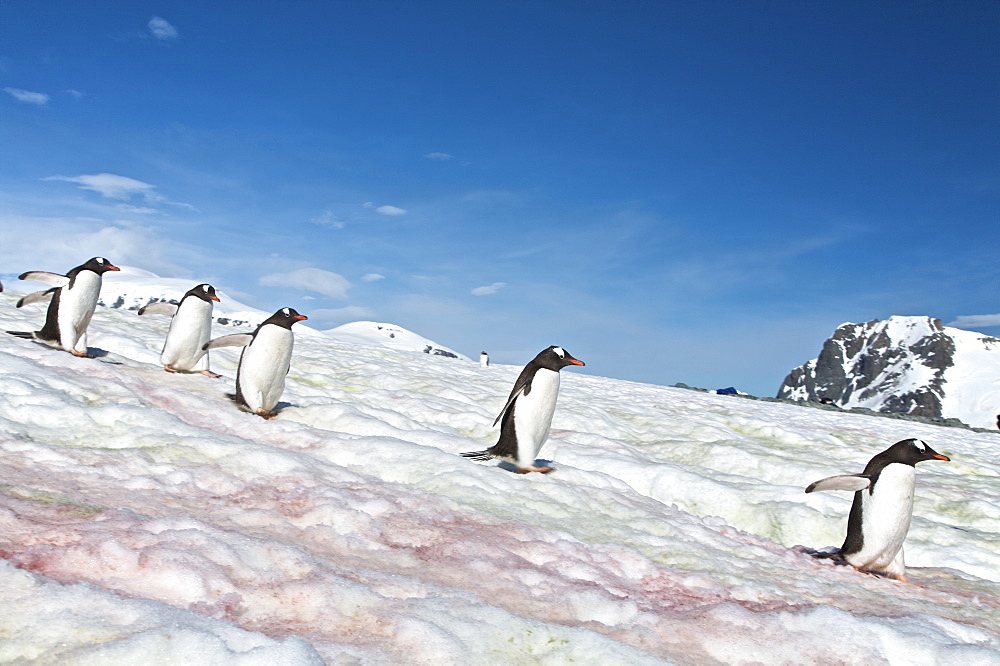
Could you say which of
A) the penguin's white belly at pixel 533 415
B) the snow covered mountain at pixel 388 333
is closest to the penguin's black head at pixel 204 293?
the penguin's white belly at pixel 533 415

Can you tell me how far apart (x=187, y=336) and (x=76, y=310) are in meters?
1.74

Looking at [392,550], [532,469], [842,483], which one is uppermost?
[842,483]

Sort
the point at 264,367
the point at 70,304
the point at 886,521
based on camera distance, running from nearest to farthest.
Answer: the point at 886,521
the point at 264,367
the point at 70,304

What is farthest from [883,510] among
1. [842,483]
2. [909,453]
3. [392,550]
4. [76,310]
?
[76,310]

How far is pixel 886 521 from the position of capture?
6.38m

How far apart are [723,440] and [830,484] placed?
7460 mm

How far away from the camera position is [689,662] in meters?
3.71

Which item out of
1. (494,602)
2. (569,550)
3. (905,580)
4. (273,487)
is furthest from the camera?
(905,580)

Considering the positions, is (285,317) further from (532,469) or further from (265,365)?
(532,469)

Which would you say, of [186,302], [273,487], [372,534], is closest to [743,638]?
[372,534]

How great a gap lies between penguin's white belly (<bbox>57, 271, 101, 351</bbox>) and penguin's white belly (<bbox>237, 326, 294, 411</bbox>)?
3.29 meters

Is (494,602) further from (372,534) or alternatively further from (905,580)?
(905,580)

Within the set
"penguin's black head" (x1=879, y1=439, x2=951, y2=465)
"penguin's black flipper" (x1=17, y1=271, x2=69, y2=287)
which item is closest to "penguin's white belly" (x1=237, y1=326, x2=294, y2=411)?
"penguin's black flipper" (x1=17, y1=271, x2=69, y2=287)

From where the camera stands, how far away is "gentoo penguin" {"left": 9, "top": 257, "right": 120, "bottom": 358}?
10133 mm
